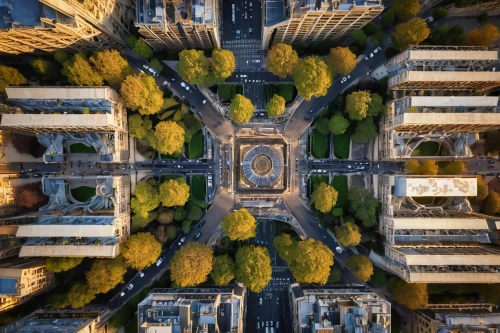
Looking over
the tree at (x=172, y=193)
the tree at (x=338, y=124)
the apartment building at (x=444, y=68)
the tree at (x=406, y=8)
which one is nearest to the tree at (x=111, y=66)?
the tree at (x=172, y=193)

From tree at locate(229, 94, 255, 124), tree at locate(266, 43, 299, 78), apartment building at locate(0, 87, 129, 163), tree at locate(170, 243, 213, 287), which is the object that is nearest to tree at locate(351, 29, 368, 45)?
tree at locate(266, 43, 299, 78)

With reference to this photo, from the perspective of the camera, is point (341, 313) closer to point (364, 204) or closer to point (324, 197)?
point (364, 204)

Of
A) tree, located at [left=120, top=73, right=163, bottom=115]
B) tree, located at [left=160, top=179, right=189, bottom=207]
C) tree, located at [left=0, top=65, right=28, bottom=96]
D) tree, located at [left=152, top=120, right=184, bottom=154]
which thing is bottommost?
tree, located at [left=160, top=179, right=189, bottom=207]

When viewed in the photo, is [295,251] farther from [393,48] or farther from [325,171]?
[393,48]

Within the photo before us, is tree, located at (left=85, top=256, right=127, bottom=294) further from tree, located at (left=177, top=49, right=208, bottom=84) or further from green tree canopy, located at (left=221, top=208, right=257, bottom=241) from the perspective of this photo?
tree, located at (left=177, top=49, right=208, bottom=84)

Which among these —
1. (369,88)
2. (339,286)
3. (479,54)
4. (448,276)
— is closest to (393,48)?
(369,88)

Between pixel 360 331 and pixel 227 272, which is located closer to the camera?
pixel 360 331
